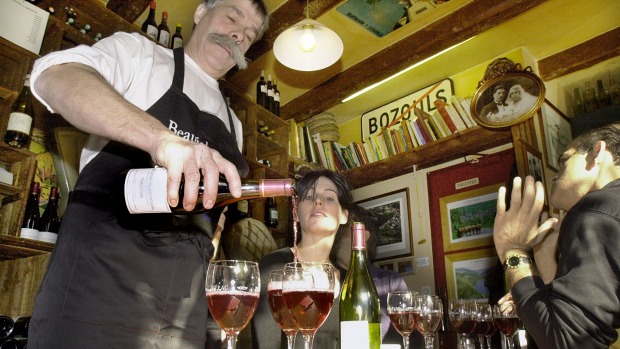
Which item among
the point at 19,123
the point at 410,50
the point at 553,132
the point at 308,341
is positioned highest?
the point at 410,50

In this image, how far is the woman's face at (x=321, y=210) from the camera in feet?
7.13

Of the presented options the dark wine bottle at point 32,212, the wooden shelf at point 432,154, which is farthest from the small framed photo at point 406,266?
the dark wine bottle at point 32,212

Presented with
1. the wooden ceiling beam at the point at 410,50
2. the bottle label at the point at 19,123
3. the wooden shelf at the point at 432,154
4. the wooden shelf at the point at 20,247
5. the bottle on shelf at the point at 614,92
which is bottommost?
the wooden shelf at the point at 20,247

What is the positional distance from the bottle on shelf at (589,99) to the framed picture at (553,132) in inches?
8.1

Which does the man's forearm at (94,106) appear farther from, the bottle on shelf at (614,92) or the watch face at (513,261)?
the bottle on shelf at (614,92)

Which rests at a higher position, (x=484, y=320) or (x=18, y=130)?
(x=18, y=130)

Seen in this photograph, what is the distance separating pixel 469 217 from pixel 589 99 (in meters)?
1.53

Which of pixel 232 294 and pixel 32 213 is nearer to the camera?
pixel 232 294

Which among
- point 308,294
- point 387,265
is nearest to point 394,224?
point 387,265

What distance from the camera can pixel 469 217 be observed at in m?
3.83

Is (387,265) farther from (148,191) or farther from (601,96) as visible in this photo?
(148,191)

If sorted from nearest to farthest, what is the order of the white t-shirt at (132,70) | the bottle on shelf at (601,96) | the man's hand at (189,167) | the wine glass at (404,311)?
the man's hand at (189,167) → the white t-shirt at (132,70) → the wine glass at (404,311) → the bottle on shelf at (601,96)

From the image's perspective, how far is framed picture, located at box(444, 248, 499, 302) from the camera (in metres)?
3.59

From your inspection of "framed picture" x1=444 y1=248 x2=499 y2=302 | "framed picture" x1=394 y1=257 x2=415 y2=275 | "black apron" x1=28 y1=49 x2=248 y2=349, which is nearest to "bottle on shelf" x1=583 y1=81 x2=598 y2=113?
"framed picture" x1=444 y1=248 x2=499 y2=302
